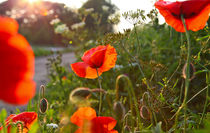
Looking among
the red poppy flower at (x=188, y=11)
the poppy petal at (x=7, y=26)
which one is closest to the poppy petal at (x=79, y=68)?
the red poppy flower at (x=188, y=11)

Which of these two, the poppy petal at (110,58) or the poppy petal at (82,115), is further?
the poppy petal at (110,58)

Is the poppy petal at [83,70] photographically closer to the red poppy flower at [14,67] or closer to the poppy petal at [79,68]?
the poppy petal at [79,68]

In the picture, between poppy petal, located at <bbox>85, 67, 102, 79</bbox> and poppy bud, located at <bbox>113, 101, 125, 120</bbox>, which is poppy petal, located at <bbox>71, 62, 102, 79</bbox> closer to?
poppy petal, located at <bbox>85, 67, 102, 79</bbox>

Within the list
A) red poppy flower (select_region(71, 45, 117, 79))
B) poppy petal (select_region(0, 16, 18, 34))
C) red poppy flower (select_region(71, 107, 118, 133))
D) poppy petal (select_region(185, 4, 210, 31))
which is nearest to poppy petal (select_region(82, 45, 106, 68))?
red poppy flower (select_region(71, 45, 117, 79))

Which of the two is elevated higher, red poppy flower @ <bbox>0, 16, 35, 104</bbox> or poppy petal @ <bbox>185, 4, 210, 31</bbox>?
poppy petal @ <bbox>185, 4, 210, 31</bbox>

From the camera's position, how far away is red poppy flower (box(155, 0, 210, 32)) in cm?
96

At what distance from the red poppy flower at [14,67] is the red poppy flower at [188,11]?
636mm

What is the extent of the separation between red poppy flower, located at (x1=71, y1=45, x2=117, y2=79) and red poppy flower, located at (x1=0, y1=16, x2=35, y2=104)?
0.58 meters

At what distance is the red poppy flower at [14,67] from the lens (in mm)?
477

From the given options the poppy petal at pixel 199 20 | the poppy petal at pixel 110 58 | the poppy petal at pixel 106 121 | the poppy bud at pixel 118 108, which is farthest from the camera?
the poppy petal at pixel 110 58

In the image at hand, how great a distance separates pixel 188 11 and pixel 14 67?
743mm

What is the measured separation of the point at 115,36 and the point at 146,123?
1.62 ft

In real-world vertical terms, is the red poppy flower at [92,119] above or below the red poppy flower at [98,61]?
below

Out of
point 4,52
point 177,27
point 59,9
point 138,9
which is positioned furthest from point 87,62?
point 59,9
